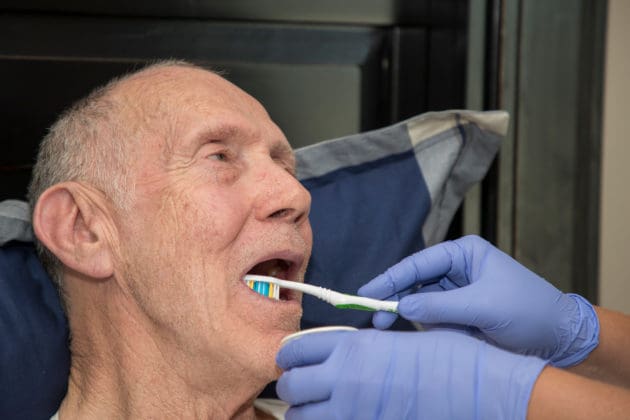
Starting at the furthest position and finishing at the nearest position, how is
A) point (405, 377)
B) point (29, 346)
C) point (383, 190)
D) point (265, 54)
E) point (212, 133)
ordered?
1. point (265, 54)
2. point (383, 190)
3. point (29, 346)
4. point (212, 133)
5. point (405, 377)

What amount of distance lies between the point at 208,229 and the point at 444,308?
0.40 metres

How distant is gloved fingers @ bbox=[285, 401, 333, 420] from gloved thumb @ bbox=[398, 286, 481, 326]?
21cm

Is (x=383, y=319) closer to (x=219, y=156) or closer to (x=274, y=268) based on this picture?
(x=274, y=268)

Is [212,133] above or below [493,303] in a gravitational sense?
above

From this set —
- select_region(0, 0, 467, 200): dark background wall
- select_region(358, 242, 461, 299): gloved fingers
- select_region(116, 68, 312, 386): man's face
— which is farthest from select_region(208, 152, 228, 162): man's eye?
select_region(0, 0, 467, 200): dark background wall

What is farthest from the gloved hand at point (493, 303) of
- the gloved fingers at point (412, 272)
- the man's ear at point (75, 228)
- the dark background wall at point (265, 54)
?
the dark background wall at point (265, 54)

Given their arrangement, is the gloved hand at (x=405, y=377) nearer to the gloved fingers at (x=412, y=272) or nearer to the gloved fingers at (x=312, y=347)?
the gloved fingers at (x=312, y=347)

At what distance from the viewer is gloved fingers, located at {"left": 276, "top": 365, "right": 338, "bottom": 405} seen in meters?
1.12

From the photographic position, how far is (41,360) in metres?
1.44

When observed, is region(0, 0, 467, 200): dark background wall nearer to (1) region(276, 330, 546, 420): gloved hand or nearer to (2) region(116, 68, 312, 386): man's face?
(2) region(116, 68, 312, 386): man's face

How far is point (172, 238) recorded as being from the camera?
126cm

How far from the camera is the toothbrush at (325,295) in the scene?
3.95ft

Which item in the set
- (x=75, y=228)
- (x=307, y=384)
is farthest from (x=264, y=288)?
(x=75, y=228)

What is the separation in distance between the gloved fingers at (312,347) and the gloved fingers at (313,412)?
0.20 feet
